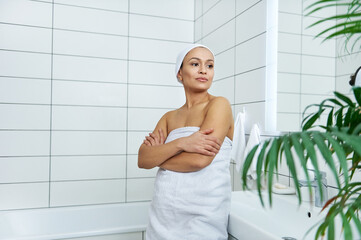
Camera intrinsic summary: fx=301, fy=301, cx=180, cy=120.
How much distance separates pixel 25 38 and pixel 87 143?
0.96m

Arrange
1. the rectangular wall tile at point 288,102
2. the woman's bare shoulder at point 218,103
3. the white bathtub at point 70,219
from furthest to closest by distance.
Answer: the white bathtub at point 70,219 → the rectangular wall tile at point 288,102 → the woman's bare shoulder at point 218,103

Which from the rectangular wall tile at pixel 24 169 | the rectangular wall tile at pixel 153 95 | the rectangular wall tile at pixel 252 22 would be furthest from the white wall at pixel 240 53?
the rectangular wall tile at pixel 24 169

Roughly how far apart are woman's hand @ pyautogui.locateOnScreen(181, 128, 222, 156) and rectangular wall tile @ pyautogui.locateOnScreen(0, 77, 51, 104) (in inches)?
65.2

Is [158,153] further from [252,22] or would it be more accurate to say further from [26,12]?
[26,12]

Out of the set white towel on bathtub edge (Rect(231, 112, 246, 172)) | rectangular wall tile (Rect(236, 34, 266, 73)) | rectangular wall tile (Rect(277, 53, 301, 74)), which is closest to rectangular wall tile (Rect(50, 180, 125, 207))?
white towel on bathtub edge (Rect(231, 112, 246, 172))

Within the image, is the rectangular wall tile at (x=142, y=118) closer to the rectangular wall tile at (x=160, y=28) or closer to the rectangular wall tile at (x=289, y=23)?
the rectangular wall tile at (x=160, y=28)

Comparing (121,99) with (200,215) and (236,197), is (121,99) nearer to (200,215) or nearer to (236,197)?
(236,197)

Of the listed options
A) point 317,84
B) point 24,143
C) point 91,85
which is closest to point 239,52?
point 317,84

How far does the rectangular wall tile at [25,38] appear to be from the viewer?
7.66 ft

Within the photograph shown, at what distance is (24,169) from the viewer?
2361 millimetres

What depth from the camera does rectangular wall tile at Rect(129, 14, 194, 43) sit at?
2664 millimetres

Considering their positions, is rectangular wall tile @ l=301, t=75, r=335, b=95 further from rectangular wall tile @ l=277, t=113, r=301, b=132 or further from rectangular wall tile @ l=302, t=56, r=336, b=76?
rectangular wall tile @ l=277, t=113, r=301, b=132

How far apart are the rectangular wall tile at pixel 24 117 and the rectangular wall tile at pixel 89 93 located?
14cm

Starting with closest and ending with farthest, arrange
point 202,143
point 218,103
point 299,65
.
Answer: point 202,143, point 218,103, point 299,65
